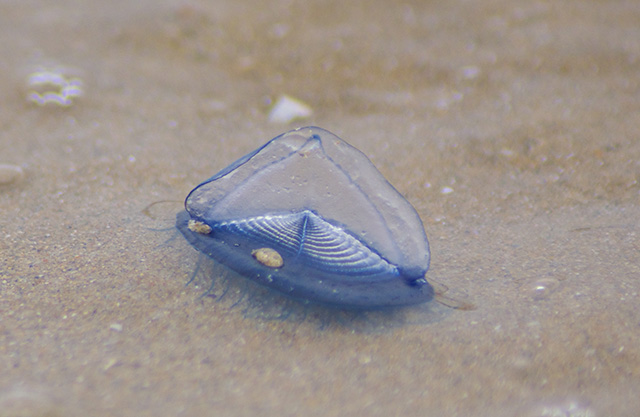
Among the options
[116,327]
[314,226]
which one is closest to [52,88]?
[116,327]

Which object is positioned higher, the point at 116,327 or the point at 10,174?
the point at 116,327

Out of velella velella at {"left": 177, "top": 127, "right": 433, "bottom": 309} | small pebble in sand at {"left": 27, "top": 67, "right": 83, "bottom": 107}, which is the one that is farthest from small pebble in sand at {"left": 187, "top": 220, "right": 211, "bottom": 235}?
small pebble in sand at {"left": 27, "top": 67, "right": 83, "bottom": 107}

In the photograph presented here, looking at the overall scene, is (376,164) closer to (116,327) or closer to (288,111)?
(288,111)

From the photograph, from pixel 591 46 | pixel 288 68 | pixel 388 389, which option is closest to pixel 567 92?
pixel 591 46

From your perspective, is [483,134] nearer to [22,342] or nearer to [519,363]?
[519,363]

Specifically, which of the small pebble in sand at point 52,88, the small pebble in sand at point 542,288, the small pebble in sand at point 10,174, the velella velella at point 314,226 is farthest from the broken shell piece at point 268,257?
the small pebble in sand at point 52,88

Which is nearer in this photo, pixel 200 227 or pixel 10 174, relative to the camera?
pixel 200 227
